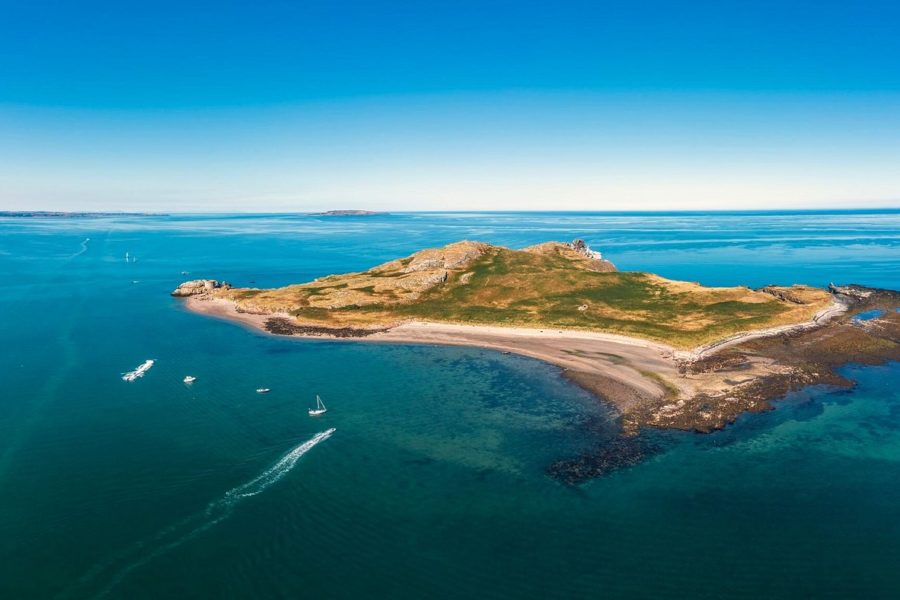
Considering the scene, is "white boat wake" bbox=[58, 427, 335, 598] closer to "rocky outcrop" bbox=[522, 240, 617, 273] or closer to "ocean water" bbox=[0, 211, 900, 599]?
"ocean water" bbox=[0, 211, 900, 599]

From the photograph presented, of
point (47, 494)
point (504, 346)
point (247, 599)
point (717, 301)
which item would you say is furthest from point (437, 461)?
point (717, 301)

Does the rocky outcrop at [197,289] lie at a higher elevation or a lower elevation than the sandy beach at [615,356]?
higher

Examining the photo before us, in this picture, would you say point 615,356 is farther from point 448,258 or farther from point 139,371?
point 139,371

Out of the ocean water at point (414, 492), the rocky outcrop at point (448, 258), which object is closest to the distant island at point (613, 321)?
the rocky outcrop at point (448, 258)

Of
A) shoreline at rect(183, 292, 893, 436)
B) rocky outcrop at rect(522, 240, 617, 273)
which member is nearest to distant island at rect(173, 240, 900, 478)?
shoreline at rect(183, 292, 893, 436)

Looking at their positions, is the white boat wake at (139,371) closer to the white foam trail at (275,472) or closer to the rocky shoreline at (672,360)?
the rocky shoreline at (672,360)
